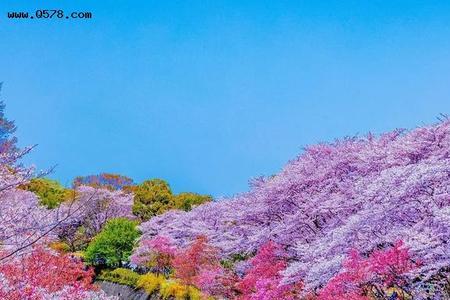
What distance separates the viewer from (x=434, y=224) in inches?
391

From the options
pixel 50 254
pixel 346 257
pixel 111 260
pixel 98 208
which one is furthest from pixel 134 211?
pixel 346 257

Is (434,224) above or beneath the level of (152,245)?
beneath

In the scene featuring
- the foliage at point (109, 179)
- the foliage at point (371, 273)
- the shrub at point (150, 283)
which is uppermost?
the foliage at point (109, 179)

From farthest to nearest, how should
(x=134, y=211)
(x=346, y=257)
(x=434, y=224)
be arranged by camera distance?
(x=134, y=211)
(x=346, y=257)
(x=434, y=224)

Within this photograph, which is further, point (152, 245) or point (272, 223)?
point (152, 245)

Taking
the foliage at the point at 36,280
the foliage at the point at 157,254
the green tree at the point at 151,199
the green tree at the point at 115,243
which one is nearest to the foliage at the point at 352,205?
the foliage at the point at 157,254

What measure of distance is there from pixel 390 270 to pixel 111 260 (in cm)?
2779

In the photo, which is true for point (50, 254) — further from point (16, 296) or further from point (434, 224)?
point (434, 224)

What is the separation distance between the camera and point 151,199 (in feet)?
147

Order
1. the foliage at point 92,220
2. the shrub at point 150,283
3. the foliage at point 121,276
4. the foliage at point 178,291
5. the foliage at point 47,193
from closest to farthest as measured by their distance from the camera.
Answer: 1. the foliage at point 178,291
2. the shrub at point 150,283
3. the foliage at point 121,276
4. the foliage at point 92,220
5. the foliage at point 47,193

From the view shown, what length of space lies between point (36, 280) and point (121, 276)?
1791 centimetres

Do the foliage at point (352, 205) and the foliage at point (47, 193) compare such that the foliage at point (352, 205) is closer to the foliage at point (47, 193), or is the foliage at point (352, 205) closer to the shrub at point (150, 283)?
the shrub at point (150, 283)

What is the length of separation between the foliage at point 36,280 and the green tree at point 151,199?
2254 centimetres

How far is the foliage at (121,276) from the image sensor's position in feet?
100
